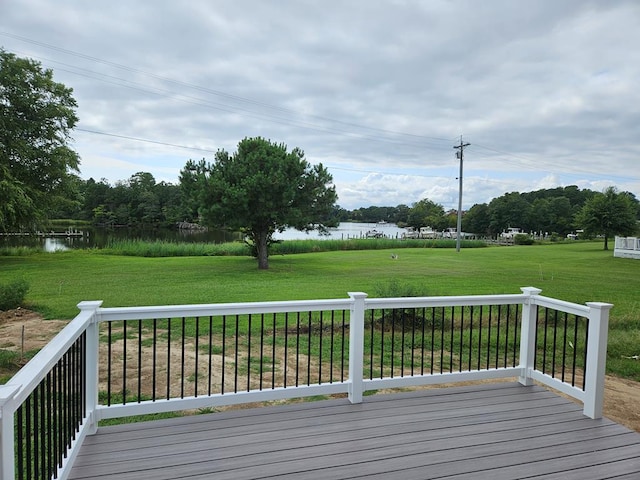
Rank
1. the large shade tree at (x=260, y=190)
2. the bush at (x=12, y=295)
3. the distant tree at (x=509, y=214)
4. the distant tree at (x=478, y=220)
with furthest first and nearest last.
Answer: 1. the distant tree at (x=478, y=220)
2. the distant tree at (x=509, y=214)
3. the large shade tree at (x=260, y=190)
4. the bush at (x=12, y=295)

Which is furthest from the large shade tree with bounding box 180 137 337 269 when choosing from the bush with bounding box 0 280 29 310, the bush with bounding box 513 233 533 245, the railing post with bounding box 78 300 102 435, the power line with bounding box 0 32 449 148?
the bush with bounding box 513 233 533 245

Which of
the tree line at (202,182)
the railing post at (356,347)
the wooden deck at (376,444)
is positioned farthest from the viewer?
the tree line at (202,182)

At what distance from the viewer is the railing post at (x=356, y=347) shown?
11.3 feet

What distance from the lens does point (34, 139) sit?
19734 millimetres

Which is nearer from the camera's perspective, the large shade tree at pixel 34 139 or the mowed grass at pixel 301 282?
the mowed grass at pixel 301 282

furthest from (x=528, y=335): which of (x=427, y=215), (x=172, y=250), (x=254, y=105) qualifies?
(x=427, y=215)

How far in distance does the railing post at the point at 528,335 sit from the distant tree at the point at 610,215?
29605mm

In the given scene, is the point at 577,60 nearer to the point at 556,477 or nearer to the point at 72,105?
the point at 556,477

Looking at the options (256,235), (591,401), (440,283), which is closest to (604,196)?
(440,283)

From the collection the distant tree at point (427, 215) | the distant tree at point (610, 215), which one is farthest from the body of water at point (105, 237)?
the distant tree at point (427, 215)

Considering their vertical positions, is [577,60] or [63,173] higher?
[577,60]

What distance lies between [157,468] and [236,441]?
20.7 inches

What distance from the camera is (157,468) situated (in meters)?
2.46

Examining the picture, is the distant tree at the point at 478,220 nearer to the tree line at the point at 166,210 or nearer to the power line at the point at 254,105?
the tree line at the point at 166,210
